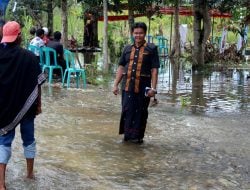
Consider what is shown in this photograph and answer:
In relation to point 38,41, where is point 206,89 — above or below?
below

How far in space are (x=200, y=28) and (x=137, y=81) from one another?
12.2m

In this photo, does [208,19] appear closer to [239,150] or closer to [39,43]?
[39,43]

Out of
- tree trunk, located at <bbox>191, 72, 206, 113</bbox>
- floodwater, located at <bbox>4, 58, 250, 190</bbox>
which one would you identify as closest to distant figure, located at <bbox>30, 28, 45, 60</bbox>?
floodwater, located at <bbox>4, 58, 250, 190</bbox>

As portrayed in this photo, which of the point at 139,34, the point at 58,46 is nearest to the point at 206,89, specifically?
the point at 58,46

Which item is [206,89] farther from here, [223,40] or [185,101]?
[223,40]

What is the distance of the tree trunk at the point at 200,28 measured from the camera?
17922 millimetres

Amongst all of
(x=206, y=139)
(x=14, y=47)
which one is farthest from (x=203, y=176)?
(x=14, y=47)

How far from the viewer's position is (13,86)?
4.58 meters

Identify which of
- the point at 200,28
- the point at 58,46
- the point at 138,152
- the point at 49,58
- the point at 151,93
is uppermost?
the point at 200,28

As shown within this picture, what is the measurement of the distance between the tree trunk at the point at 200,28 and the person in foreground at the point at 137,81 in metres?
11.5

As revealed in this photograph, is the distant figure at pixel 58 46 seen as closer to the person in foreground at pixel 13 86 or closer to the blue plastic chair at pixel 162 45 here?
the person in foreground at pixel 13 86

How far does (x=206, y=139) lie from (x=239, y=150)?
682 mm

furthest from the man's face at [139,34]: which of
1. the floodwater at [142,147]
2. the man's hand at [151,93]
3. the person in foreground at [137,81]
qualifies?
the floodwater at [142,147]

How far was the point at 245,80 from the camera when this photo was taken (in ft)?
50.0
